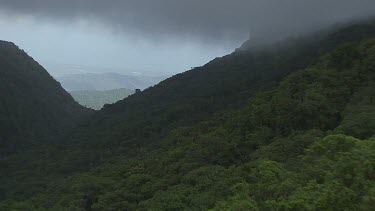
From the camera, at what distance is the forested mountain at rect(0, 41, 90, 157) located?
4958 inches

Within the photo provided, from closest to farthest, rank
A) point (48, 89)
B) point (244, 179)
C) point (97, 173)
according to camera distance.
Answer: point (244, 179) < point (97, 173) < point (48, 89)

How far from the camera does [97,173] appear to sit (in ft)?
230

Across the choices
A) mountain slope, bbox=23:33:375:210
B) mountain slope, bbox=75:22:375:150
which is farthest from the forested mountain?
mountain slope, bbox=23:33:375:210

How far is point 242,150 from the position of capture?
52250mm

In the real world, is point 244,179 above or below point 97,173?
above

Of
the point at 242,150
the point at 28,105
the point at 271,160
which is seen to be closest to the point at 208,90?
the point at 242,150

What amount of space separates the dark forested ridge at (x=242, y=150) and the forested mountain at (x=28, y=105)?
18022mm

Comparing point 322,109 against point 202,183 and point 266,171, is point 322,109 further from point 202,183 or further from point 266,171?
point 266,171

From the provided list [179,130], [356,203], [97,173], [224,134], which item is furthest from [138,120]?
[356,203]

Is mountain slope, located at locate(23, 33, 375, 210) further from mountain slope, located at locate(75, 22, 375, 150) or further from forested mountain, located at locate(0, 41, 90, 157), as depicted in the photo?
forested mountain, located at locate(0, 41, 90, 157)

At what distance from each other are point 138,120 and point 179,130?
112 ft

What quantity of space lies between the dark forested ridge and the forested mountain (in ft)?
59.1

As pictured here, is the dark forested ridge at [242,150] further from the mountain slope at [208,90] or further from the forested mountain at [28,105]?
the forested mountain at [28,105]

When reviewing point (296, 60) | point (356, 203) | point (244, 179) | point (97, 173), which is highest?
point (296, 60)
